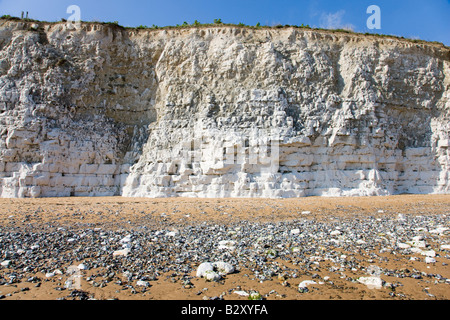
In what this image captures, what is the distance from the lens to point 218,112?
15.6 meters

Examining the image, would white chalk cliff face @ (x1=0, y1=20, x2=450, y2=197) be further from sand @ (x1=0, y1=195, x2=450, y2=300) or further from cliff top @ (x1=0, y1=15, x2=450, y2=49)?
sand @ (x1=0, y1=195, x2=450, y2=300)

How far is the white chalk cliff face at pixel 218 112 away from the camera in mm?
14445

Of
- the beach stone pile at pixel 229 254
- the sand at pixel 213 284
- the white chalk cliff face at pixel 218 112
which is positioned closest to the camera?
the sand at pixel 213 284

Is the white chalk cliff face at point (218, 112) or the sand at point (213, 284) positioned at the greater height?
the white chalk cliff face at point (218, 112)

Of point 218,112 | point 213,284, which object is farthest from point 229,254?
point 218,112

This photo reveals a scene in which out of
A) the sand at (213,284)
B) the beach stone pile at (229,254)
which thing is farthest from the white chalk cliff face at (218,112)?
the beach stone pile at (229,254)

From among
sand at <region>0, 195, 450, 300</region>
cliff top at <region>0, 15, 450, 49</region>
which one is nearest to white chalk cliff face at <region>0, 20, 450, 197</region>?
cliff top at <region>0, 15, 450, 49</region>

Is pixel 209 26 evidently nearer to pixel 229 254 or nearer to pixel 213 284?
pixel 229 254

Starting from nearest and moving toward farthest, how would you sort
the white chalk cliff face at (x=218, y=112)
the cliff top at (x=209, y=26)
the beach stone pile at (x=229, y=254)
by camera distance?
the beach stone pile at (x=229, y=254)
the white chalk cliff face at (x=218, y=112)
the cliff top at (x=209, y=26)

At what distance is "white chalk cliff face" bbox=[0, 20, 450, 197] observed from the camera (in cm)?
1445

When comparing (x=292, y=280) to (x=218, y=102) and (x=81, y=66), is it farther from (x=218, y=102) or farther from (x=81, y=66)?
(x=81, y=66)

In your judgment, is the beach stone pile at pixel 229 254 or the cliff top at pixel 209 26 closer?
the beach stone pile at pixel 229 254

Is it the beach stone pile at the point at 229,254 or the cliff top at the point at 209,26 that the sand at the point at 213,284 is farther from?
the cliff top at the point at 209,26
